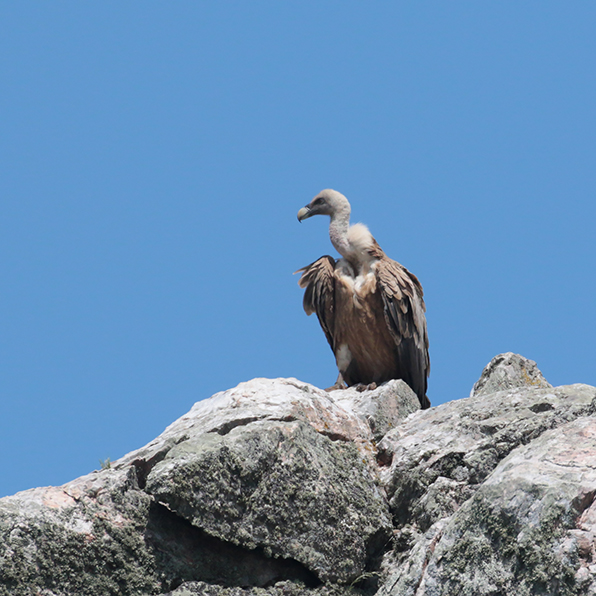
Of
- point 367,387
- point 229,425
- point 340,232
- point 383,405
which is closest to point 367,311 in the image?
point 367,387

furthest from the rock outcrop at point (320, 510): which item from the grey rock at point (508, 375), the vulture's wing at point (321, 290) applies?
the vulture's wing at point (321, 290)

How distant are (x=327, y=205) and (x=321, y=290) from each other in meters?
1.35

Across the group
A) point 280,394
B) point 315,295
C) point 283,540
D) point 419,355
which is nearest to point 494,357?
point 419,355

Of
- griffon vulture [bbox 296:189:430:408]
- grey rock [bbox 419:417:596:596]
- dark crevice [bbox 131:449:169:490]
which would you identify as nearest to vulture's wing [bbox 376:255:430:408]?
griffon vulture [bbox 296:189:430:408]

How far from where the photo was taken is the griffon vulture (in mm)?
9008

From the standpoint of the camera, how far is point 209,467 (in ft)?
16.4

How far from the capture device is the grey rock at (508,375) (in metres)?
8.27

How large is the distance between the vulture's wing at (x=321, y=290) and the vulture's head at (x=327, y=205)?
0.76 metres

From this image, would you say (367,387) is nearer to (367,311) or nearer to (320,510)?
(367,311)

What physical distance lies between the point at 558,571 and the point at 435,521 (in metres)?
1.36

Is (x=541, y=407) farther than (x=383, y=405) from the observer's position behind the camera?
No

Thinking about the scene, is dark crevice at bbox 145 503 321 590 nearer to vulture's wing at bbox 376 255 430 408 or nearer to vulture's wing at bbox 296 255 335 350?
vulture's wing at bbox 376 255 430 408

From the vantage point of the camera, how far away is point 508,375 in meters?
8.33

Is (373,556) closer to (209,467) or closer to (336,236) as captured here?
(209,467)
